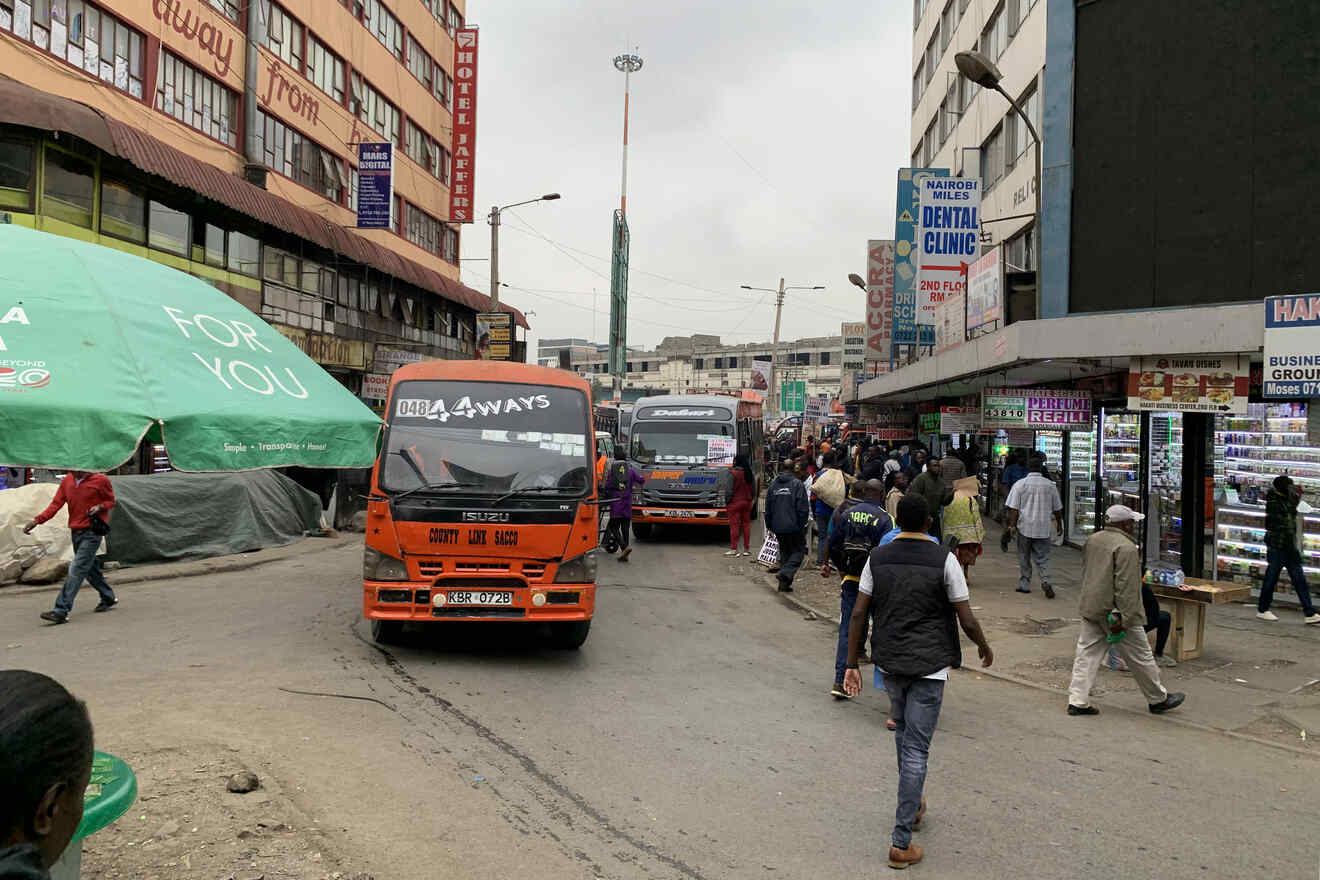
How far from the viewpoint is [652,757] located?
6.46 m

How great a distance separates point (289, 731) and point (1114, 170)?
1357cm

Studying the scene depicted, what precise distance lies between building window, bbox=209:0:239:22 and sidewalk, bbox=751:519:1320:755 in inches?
810

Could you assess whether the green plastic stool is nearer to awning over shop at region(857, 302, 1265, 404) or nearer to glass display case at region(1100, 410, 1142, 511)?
awning over shop at region(857, 302, 1265, 404)

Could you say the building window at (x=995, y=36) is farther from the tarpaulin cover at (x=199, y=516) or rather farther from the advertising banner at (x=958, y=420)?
the tarpaulin cover at (x=199, y=516)

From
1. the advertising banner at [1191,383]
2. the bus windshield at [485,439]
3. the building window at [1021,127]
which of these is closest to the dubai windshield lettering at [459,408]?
the bus windshield at [485,439]

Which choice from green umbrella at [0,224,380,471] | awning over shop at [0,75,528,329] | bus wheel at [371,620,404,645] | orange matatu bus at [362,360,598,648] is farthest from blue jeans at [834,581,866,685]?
awning over shop at [0,75,528,329]

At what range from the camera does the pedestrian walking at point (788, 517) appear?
1352cm

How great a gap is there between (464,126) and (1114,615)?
35566 millimetres

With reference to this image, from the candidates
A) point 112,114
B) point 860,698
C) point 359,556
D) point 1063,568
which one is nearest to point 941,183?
point 1063,568

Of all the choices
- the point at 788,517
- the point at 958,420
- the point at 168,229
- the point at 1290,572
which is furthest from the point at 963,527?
the point at 168,229

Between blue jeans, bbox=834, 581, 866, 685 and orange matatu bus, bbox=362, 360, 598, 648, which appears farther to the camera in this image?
orange matatu bus, bbox=362, 360, 598, 648

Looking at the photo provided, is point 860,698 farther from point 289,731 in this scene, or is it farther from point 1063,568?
point 1063,568

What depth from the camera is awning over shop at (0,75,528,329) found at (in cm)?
1594

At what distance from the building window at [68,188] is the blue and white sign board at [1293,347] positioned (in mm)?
19206
